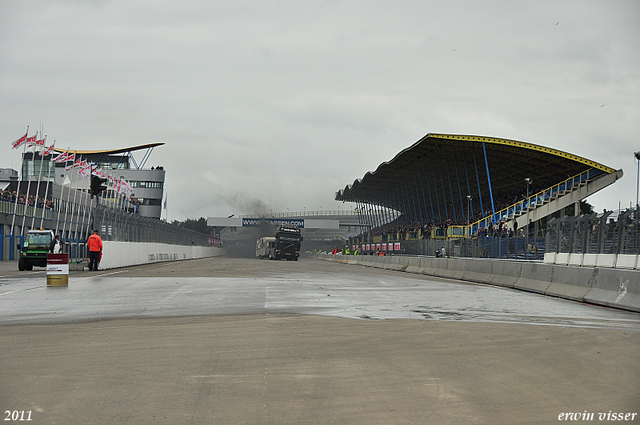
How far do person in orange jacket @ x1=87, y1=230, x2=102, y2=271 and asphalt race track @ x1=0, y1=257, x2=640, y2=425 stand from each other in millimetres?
16613

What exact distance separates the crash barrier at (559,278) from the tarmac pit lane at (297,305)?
48 centimetres

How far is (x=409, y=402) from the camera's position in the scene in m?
5.47

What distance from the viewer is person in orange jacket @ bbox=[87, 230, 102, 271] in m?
29.1

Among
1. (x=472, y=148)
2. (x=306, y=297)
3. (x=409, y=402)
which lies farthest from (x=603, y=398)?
(x=472, y=148)

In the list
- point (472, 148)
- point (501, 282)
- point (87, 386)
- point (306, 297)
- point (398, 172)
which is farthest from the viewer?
point (398, 172)

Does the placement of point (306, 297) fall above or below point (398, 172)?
below

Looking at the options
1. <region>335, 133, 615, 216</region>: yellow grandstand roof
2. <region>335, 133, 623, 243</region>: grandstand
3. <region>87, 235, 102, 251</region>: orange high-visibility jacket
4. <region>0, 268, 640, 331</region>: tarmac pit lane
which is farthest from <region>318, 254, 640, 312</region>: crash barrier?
<region>335, 133, 615, 216</region>: yellow grandstand roof

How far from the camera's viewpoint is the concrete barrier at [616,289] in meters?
13.6

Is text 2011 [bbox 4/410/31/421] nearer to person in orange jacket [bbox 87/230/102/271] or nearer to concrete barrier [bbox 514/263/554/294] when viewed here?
concrete barrier [bbox 514/263/554/294]

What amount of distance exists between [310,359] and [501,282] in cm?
1658

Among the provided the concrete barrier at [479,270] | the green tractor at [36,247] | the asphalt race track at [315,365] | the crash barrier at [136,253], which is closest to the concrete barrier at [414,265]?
the concrete barrier at [479,270]

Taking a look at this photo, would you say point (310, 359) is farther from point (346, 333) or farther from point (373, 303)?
point (373, 303)

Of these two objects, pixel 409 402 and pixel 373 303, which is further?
pixel 373 303

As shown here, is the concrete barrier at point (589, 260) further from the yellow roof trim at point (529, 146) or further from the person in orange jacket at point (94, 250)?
the yellow roof trim at point (529, 146)
